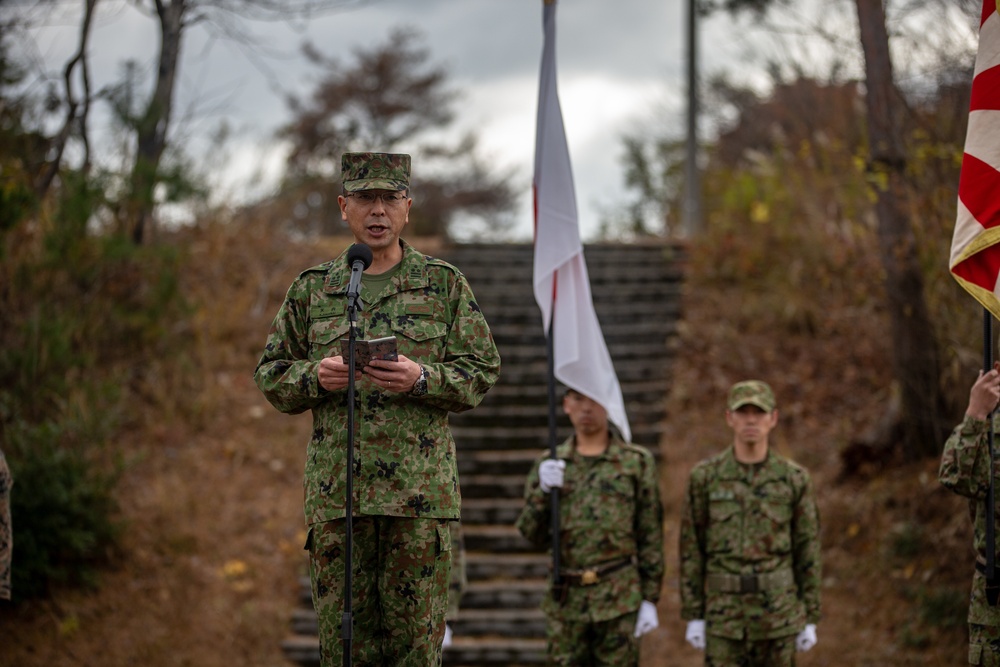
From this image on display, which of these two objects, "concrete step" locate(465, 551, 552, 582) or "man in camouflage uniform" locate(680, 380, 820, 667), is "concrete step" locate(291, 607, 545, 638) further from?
"man in camouflage uniform" locate(680, 380, 820, 667)

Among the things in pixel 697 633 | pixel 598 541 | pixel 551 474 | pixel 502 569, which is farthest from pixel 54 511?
pixel 697 633

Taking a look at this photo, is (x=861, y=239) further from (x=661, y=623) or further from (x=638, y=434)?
(x=661, y=623)

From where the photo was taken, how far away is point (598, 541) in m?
6.26

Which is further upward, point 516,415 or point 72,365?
point 72,365

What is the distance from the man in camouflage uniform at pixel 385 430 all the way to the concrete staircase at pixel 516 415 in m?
4.41

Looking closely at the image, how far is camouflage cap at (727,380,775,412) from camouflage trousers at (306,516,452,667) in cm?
273

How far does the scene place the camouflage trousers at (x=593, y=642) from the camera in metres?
6.10

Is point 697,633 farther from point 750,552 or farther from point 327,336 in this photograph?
point 327,336

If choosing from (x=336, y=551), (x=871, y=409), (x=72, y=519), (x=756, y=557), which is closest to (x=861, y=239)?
(x=871, y=409)

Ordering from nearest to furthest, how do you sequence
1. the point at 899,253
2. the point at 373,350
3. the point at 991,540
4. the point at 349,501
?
the point at 349,501, the point at 373,350, the point at 991,540, the point at 899,253

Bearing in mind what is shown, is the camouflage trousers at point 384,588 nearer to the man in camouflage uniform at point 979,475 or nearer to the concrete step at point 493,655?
the man in camouflage uniform at point 979,475

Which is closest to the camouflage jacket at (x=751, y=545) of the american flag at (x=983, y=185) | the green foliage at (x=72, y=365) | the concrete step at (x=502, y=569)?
the american flag at (x=983, y=185)

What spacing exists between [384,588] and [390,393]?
681 mm

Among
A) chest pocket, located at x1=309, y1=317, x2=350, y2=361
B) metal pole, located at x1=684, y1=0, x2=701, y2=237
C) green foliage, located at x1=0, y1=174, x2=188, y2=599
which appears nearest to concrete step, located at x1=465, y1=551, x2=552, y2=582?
green foliage, located at x1=0, y1=174, x2=188, y2=599
